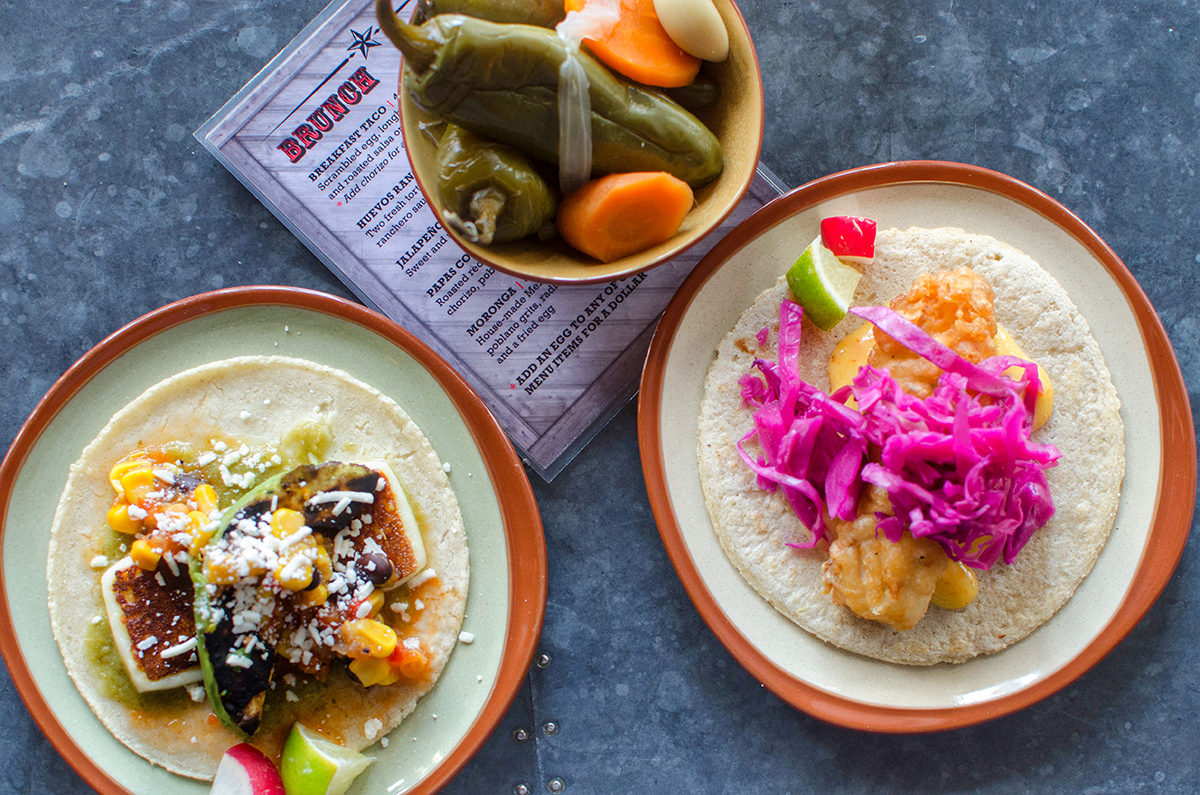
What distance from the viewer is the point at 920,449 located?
→ 2275 millimetres

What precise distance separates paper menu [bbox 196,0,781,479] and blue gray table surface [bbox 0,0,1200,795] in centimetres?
12

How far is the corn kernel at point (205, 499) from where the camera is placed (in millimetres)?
2430

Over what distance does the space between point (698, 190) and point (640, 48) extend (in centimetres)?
43

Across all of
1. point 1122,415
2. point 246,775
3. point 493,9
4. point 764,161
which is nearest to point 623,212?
point 493,9

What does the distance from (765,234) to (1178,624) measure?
2.03 m

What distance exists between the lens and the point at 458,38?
1.95 metres

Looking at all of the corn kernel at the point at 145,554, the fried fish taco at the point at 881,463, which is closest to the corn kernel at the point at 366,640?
the corn kernel at the point at 145,554

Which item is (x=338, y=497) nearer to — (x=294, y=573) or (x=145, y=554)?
(x=294, y=573)

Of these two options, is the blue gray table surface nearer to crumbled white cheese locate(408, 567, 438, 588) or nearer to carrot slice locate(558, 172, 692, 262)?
crumbled white cheese locate(408, 567, 438, 588)

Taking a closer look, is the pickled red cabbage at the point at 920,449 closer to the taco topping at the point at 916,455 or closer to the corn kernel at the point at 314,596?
the taco topping at the point at 916,455

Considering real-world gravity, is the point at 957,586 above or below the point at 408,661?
above

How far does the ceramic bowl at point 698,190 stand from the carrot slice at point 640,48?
180 mm

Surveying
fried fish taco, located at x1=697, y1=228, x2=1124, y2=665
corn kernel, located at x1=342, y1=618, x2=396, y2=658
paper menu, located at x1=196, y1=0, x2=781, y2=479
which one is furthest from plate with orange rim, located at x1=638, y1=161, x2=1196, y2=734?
corn kernel, located at x1=342, y1=618, x2=396, y2=658

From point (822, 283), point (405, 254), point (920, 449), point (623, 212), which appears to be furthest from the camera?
point (405, 254)
